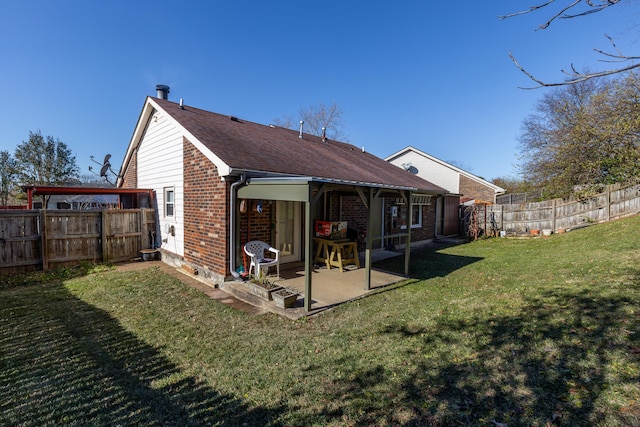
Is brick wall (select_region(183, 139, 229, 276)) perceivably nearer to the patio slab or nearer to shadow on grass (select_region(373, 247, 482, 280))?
the patio slab

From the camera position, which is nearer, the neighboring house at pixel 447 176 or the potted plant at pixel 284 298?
the potted plant at pixel 284 298

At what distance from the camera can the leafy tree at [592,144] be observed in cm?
771

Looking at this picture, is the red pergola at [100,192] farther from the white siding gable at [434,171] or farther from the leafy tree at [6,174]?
the leafy tree at [6,174]

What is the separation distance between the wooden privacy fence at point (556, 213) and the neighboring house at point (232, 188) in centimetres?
709

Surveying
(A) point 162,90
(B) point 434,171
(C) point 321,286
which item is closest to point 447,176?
(B) point 434,171

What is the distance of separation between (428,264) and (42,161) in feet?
112

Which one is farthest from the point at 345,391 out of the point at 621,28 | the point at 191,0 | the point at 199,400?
the point at 191,0

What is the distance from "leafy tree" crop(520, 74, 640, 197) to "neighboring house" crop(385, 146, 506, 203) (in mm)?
3852

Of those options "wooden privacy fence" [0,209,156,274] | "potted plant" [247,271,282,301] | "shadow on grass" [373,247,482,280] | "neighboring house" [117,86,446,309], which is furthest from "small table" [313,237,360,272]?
"wooden privacy fence" [0,209,156,274]

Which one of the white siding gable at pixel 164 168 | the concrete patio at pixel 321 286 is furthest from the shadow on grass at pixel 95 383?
the white siding gable at pixel 164 168

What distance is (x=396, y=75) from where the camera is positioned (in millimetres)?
16547

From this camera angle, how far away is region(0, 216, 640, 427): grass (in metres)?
2.72

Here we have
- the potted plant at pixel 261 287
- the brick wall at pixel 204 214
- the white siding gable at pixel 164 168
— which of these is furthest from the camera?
the white siding gable at pixel 164 168

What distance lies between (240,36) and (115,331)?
43.8ft
